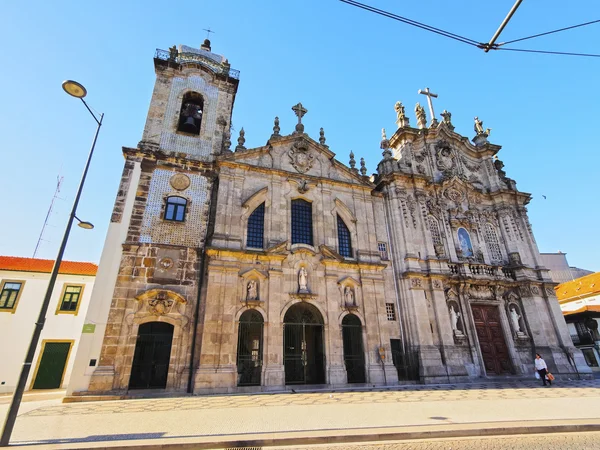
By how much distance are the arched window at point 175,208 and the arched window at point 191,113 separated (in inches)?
193

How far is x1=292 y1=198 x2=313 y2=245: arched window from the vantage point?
1798 cm

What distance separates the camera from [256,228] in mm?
17391

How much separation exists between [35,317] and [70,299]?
2.03 metres

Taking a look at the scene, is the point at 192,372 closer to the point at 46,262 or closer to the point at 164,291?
the point at 164,291

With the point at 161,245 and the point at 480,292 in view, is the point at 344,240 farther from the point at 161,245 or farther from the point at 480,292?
the point at 161,245

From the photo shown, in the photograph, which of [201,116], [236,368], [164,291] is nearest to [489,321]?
[236,368]

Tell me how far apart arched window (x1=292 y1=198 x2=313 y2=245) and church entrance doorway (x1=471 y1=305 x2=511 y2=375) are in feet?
37.7

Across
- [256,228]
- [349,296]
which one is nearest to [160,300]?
[256,228]

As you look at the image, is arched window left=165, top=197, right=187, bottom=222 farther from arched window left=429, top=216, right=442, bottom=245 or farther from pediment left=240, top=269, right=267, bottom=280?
arched window left=429, top=216, right=442, bottom=245

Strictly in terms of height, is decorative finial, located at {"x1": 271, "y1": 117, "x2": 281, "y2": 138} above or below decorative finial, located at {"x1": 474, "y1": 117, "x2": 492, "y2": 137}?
below

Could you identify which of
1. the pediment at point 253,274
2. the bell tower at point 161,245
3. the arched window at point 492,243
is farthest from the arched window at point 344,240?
the arched window at point 492,243

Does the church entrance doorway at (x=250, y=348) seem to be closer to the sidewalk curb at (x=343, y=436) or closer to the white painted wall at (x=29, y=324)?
the sidewalk curb at (x=343, y=436)

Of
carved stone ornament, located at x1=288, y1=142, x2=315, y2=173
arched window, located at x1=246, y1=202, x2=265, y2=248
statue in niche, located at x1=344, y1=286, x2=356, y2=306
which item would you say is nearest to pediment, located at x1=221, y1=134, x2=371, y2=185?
carved stone ornament, located at x1=288, y1=142, x2=315, y2=173

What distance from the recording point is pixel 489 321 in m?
19.6
